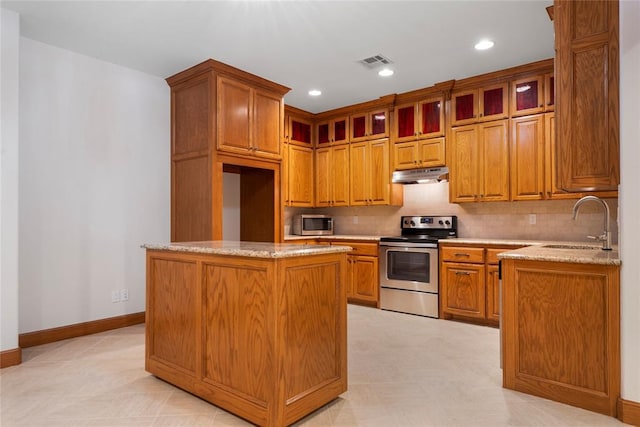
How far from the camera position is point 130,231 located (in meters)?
4.15

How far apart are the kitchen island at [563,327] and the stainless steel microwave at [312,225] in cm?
336

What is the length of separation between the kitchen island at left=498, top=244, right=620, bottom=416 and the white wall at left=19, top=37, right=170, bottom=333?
3635mm

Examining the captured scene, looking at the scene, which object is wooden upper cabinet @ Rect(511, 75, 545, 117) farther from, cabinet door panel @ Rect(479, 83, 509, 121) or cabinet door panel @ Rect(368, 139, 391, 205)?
cabinet door panel @ Rect(368, 139, 391, 205)

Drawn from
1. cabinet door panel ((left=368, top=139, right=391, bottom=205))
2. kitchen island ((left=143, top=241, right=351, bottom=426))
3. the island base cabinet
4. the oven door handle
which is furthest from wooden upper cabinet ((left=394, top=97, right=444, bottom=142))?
kitchen island ((left=143, top=241, right=351, bottom=426))

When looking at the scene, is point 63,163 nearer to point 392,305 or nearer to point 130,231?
point 130,231

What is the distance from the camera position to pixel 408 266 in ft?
15.3

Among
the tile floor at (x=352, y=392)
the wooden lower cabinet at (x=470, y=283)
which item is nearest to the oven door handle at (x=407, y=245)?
the wooden lower cabinet at (x=470, y=283)

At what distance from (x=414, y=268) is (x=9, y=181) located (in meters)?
4.00

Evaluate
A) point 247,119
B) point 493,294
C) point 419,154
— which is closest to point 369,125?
point 419,154

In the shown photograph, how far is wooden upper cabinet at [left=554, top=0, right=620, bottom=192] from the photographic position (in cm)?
226

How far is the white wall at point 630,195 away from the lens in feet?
6.81

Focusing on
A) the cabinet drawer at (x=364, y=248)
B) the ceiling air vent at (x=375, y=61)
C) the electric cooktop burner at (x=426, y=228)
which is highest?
the ceiling air vent at (x=375, y=61)

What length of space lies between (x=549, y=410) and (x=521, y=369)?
0.28m

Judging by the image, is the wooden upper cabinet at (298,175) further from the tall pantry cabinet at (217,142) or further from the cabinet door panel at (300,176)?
the tall pantry cabinet at (217,142)
